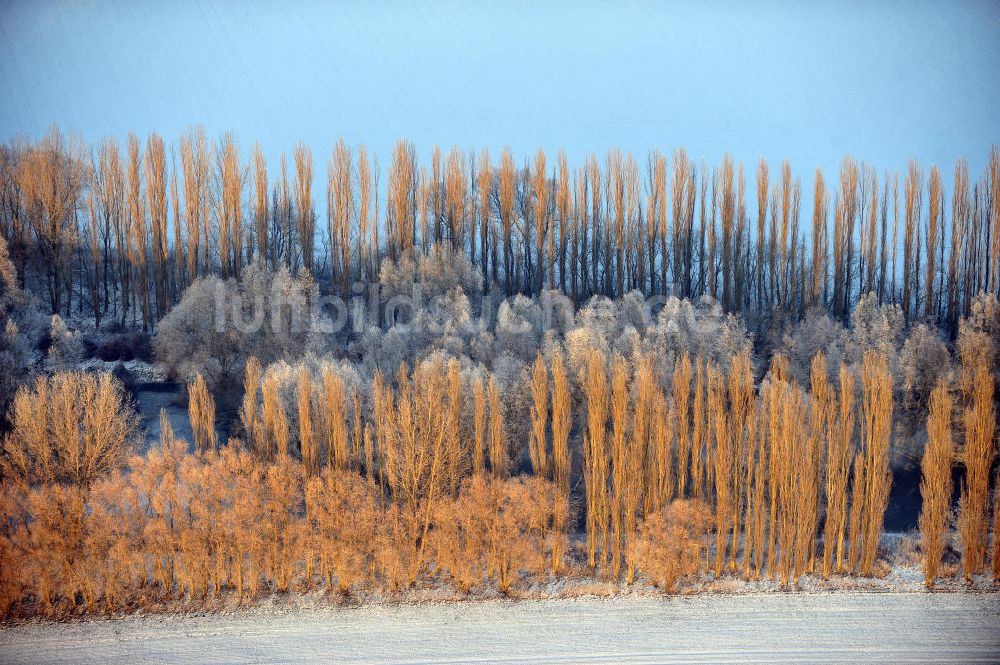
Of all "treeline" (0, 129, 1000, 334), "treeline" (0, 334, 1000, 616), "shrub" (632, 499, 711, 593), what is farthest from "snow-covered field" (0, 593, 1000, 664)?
"treeline" (0, 129, 1000, 334)

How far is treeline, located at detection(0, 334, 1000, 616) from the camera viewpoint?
63.7 feet

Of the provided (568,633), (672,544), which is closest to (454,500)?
(568,633)

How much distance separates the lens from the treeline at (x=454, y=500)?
765 inches

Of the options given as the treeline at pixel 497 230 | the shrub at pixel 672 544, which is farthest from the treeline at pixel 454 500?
the treeline at pixel 497 230

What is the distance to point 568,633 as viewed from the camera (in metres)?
17.9

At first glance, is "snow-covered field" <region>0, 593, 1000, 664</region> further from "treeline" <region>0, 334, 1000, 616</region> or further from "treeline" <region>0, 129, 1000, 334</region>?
"treeline" <region>0, 129, 1000, 334</region>

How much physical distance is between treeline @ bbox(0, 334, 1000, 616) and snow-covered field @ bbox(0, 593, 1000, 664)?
942 millimetres

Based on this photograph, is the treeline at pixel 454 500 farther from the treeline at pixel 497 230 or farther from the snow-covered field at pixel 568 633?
the treeline at pixel 497 230

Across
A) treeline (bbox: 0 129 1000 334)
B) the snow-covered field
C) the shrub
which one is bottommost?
the snow-covered field

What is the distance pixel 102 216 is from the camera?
36781 mm

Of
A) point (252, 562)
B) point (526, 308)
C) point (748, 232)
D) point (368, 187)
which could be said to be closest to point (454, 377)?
point (252, 562)

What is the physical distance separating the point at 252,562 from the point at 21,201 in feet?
81.2

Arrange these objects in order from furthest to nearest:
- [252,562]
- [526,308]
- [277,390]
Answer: [526,308] < [277,390] < [252,562]

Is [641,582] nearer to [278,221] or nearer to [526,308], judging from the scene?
[526,308]
